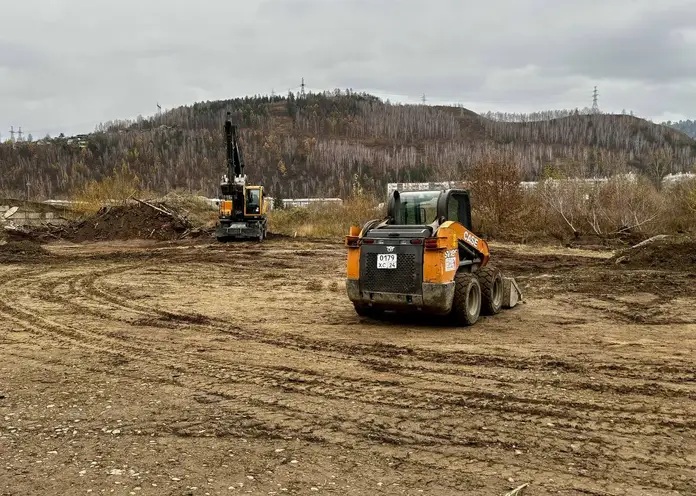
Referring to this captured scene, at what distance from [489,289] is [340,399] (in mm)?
4923

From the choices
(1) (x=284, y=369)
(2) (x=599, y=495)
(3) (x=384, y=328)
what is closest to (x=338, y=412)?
(1) (x=284, y=369)

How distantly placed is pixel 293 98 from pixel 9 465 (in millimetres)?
180287

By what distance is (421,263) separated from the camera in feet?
28.6

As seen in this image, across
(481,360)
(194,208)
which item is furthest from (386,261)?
(194,208)

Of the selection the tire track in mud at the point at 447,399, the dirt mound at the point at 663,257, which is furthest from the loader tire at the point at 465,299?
the dirt mound at the point at 663,257

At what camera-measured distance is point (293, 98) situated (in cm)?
17812

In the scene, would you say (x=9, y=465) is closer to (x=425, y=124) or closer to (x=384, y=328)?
(x=384, y=328)

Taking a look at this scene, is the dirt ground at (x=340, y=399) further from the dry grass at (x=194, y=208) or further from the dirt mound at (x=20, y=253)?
the dry grass at (x=194, y=208)

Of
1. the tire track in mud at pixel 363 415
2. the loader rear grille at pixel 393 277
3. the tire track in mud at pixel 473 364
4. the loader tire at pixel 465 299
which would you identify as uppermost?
the loader rear grille at pixel 393 277

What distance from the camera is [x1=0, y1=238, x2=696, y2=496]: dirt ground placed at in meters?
4.11

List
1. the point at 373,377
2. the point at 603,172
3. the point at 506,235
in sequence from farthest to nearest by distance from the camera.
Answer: the point at 603,172 < the point at 506,235 < the point at 373,377

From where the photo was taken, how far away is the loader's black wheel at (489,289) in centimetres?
995

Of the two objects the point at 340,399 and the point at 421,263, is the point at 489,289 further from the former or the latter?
the point at 340,399

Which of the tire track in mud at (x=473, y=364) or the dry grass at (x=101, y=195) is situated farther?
the dry grass at (x=101, y=195)
